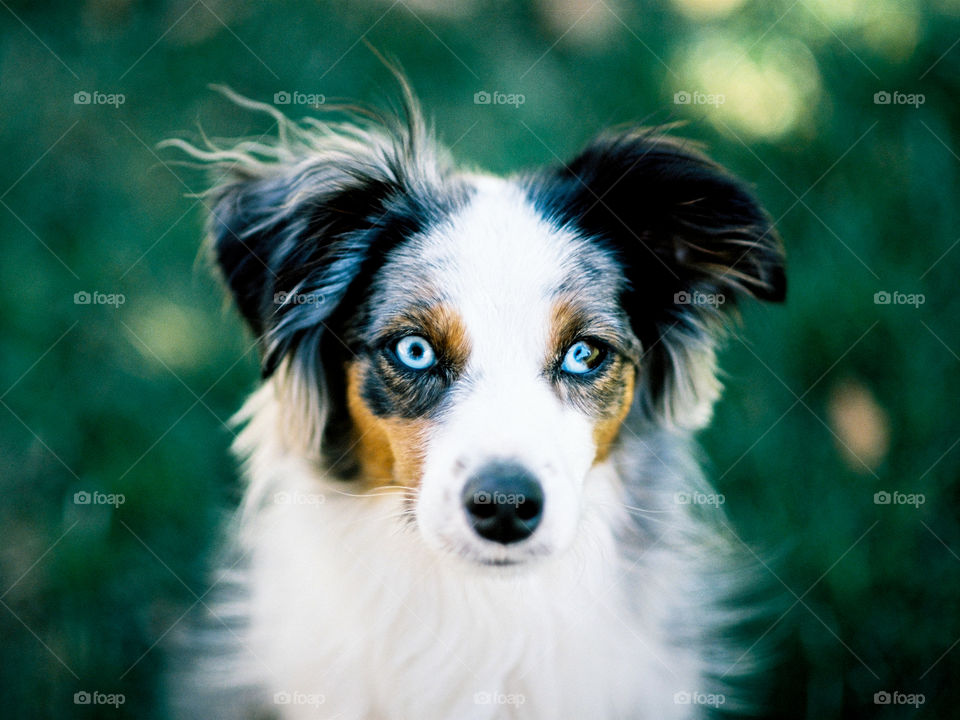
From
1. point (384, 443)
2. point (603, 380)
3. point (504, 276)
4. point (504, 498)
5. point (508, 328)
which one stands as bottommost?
point (504, 498)

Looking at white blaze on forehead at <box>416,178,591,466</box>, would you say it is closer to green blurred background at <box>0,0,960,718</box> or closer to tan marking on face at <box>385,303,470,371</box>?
tan marking on face at <box>385,303,470,371</box>

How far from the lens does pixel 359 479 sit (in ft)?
8.34

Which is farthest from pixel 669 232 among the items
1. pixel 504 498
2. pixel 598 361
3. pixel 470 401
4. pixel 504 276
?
pixel 504 498

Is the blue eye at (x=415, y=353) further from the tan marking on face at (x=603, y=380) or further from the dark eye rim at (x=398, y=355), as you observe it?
the tan marking on face at (x=603, y=380)

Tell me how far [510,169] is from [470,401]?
224 centimetres

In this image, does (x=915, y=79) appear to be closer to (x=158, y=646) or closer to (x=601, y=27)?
(x=601, y=27)

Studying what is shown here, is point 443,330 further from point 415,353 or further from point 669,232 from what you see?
point 669,232

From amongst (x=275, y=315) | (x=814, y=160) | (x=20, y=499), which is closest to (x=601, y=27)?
(x=814, y=160)

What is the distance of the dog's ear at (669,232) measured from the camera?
95.5 inches

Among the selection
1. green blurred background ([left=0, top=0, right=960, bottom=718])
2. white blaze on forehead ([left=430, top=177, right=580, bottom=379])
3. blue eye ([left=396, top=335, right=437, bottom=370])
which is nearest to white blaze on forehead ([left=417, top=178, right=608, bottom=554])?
white blaze on forehead ([left=430, top=177, right=580, bottom=379])

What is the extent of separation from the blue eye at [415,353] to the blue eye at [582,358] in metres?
0.37

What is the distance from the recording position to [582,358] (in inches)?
91.7

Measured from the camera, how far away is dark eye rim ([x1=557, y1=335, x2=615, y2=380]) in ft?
7.51

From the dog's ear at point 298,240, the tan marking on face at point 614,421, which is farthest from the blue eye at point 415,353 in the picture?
the tan marking on face at point 614,421
